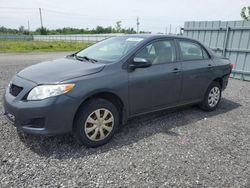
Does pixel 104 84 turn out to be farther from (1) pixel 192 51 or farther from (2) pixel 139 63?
(1) pixel 192 51

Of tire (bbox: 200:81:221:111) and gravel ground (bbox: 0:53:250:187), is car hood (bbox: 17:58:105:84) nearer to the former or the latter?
gravel ground (bbox: 0:53:250:187)

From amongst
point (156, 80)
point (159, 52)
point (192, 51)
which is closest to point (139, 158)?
point (156, 80)

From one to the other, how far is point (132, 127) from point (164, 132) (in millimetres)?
563

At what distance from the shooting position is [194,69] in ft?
13.6

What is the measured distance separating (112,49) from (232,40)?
6.65 metres

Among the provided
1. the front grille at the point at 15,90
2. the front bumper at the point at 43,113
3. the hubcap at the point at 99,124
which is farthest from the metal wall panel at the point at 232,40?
the front grille at the point at 15,90

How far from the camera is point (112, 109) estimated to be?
10.4ft

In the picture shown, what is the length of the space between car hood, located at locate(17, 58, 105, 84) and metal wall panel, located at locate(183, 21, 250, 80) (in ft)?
23.2

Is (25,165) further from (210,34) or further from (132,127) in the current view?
(210,34)

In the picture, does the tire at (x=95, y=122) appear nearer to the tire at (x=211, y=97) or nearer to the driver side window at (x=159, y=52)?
the driver side window at (x=159, y=52)

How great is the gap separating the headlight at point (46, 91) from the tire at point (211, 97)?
312 cm

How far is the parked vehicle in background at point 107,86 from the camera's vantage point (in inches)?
106

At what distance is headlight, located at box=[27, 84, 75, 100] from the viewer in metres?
2.64

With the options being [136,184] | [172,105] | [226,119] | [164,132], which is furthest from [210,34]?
[136,184]
